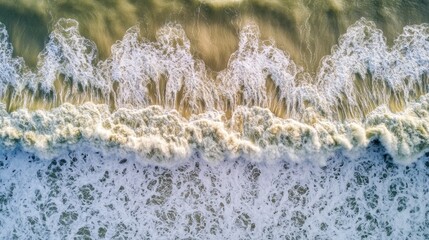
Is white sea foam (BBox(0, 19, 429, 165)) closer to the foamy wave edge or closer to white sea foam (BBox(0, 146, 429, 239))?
the foamy wave edge

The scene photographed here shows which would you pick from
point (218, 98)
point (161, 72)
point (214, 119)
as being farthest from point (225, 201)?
point (161, 72)

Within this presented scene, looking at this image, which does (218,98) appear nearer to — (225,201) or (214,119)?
(214,119)

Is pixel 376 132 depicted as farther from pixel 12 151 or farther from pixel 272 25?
pixel 12 151

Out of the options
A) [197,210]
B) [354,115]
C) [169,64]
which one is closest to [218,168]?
[197,210]

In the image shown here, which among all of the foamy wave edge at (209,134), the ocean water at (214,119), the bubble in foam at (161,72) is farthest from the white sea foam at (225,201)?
the bubble in foam at (161,72)

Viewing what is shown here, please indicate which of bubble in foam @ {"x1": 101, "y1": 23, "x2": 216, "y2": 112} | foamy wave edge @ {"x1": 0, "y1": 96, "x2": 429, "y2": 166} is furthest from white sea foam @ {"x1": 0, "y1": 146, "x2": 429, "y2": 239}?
bubble in foam @ {"x1": 101, "y1": 23, "x2": 216, "y2": 112}

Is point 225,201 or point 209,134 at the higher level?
point 209,134
